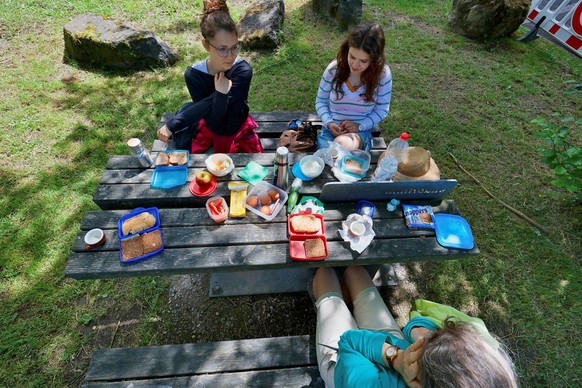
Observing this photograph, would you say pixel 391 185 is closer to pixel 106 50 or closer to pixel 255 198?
pixel 255 198

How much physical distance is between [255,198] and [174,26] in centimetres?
548

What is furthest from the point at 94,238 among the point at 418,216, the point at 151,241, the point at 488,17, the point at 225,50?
the point at 488,17

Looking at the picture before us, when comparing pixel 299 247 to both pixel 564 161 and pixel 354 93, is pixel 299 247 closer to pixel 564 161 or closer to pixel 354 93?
pixel 354 93

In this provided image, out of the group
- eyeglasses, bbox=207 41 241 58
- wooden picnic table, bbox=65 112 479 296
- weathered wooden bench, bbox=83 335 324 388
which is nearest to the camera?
weathered wooden bench, bbox=83 335 324 388

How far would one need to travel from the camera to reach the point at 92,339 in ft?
8.83

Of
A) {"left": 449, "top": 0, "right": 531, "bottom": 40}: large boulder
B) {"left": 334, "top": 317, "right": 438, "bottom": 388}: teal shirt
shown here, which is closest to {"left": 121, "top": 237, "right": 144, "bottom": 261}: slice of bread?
{"left": 334, "top": 317, "right": 438, "bottom": 388}: teal shirt

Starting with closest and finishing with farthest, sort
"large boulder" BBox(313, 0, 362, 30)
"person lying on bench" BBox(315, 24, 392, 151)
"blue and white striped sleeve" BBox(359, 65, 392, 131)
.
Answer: "person lying on bench" BBox(315, 24, 392, 151)
"blue and white striped sleeve" BBox(359, 65, 392, 131)
"large boulder" BBox(313, 0, 362, 30)

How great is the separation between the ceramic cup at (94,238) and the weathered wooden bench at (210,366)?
71 centimetres

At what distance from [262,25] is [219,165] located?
4.31m

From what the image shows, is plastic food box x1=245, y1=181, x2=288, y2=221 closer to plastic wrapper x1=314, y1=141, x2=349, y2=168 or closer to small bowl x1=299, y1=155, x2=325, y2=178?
small bowl x1=299, y1=155, x2=325, y2=178

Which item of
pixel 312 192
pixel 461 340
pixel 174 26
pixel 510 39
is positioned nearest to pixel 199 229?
pixel 312 192

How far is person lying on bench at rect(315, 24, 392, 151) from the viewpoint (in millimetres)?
2781

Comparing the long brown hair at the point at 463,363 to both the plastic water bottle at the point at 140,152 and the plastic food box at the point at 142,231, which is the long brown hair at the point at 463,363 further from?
the plastic water bottle at the point at 140,152

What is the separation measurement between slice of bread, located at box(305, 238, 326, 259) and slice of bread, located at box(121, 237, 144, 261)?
3.78 feet
